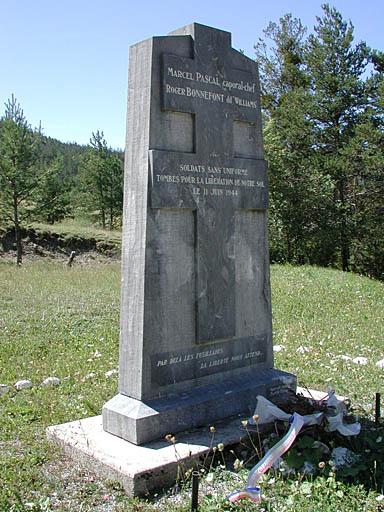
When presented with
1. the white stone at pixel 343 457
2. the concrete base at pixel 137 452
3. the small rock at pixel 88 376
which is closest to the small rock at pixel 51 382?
the small rock at pixel 88 376

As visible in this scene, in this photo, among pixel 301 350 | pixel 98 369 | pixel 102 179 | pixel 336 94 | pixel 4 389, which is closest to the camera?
pixel 4 389

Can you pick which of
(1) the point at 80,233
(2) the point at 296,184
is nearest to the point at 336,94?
(2) the point at 296,184

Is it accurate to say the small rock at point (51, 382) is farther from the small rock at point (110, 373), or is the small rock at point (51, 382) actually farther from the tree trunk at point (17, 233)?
the tree trunk at point (17, 233)

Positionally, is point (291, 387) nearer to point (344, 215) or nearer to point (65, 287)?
point (65, 287)

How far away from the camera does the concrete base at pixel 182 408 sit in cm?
409

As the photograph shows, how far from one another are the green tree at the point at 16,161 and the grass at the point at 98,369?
14.7m

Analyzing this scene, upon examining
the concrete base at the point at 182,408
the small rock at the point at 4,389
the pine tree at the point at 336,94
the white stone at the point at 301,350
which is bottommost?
the small rock at the point at 4,389

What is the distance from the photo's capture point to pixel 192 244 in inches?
179

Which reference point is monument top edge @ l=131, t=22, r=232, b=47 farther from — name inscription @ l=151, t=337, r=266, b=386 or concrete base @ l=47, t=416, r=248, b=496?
concrete base @ l=47, t=416, r=248, b=496

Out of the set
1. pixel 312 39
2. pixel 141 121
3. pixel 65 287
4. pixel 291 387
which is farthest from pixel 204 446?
pixel 312 39

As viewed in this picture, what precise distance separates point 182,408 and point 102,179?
3982 cm

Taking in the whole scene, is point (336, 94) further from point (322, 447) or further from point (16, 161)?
point (322, 447)

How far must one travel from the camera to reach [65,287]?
12.8m

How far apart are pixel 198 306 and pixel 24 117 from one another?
26.0 m
